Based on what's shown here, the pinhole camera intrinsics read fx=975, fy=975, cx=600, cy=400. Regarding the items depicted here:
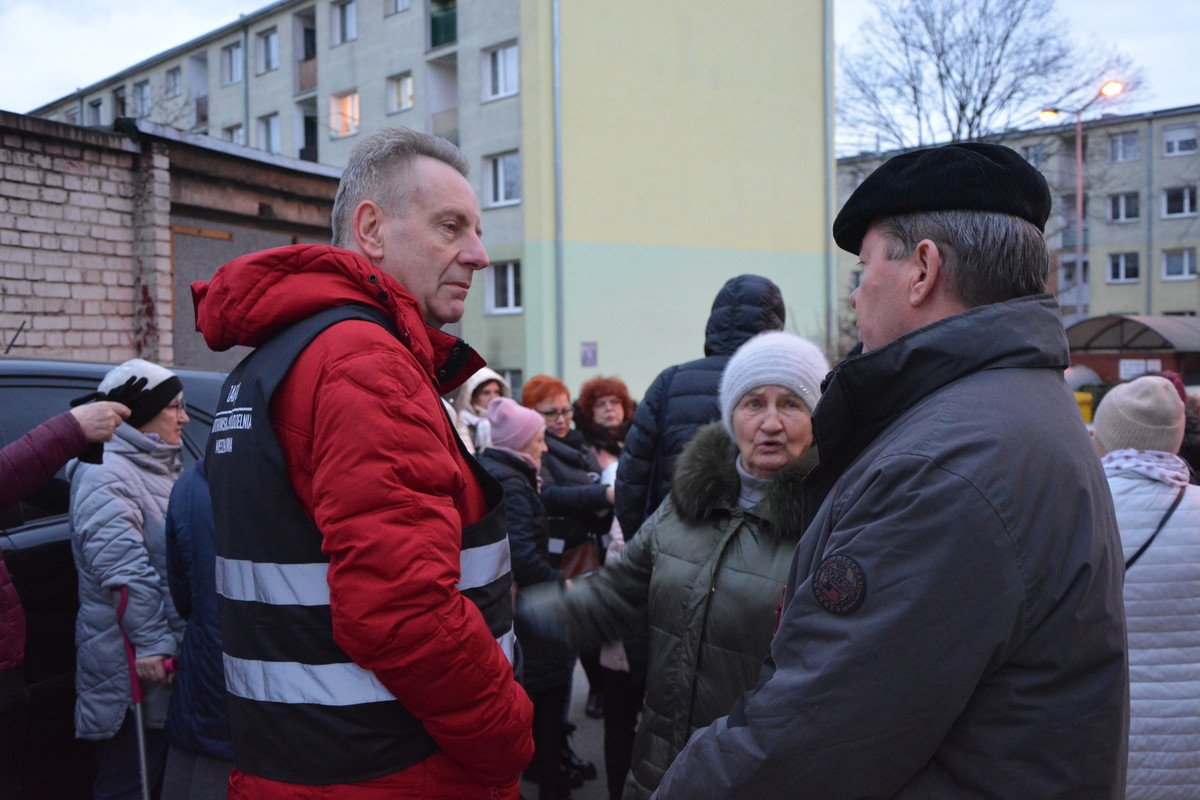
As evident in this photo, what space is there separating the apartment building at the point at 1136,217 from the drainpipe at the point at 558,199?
1964cm

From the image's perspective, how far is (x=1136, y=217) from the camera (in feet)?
139

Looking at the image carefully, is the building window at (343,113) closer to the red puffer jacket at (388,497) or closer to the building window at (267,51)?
the building window at (267,51)

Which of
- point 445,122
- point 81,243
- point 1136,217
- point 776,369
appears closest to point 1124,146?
point 1136,217

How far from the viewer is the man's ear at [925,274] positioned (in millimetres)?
1537

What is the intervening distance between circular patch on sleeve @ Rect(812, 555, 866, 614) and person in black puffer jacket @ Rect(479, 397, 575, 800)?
8.69ft

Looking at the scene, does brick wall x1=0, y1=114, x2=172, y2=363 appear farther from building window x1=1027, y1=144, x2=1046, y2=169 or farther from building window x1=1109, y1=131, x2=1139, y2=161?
building window x1=1109, y1=131, x2=1139, y2=161

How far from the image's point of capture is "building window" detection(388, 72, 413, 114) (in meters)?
27.4

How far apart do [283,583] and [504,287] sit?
23.3 meters

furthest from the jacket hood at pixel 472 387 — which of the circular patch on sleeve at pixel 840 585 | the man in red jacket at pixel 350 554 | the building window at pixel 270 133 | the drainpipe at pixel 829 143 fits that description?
the building window at pixel 270 133

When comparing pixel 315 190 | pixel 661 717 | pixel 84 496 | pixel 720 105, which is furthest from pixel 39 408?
pixel 720 105

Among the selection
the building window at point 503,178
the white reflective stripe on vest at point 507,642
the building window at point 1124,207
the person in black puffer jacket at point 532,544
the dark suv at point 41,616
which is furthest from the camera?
the building window at point 1124,207

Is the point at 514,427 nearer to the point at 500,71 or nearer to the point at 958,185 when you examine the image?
the point at 958,185

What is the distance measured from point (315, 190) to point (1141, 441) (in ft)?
28.2

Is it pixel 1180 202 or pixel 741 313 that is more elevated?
pixel 1180 202
